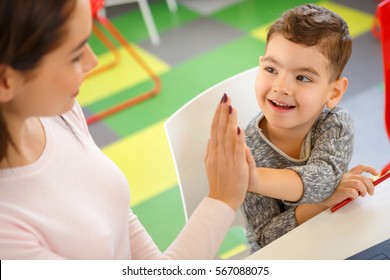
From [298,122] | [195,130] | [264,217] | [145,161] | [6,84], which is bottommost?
[145,161]

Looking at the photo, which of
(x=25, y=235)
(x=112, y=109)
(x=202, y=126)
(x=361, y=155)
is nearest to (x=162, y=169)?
(x=112, y=109)

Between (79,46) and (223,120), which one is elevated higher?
(79,46)

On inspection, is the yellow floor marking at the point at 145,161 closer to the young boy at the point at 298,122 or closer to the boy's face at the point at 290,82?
the young boy at the point at 298,122

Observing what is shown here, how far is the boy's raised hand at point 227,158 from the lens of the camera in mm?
915

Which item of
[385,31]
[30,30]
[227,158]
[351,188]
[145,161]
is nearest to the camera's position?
[30,30]

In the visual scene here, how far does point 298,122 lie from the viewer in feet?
3.85

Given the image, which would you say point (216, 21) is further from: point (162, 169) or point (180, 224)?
point (180, 224)

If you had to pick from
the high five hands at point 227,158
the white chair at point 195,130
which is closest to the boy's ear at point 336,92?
the white chair at point 195,130

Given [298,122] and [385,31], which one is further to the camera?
[385,31]

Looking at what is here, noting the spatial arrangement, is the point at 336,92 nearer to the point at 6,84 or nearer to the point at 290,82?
the point at 290,82

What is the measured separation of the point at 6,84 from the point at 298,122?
0.66 m

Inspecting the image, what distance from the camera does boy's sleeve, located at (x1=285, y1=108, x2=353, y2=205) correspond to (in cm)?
112

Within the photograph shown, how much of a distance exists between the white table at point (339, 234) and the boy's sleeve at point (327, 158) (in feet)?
0.24

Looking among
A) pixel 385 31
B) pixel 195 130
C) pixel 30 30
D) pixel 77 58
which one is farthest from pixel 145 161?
pixel 30 30
